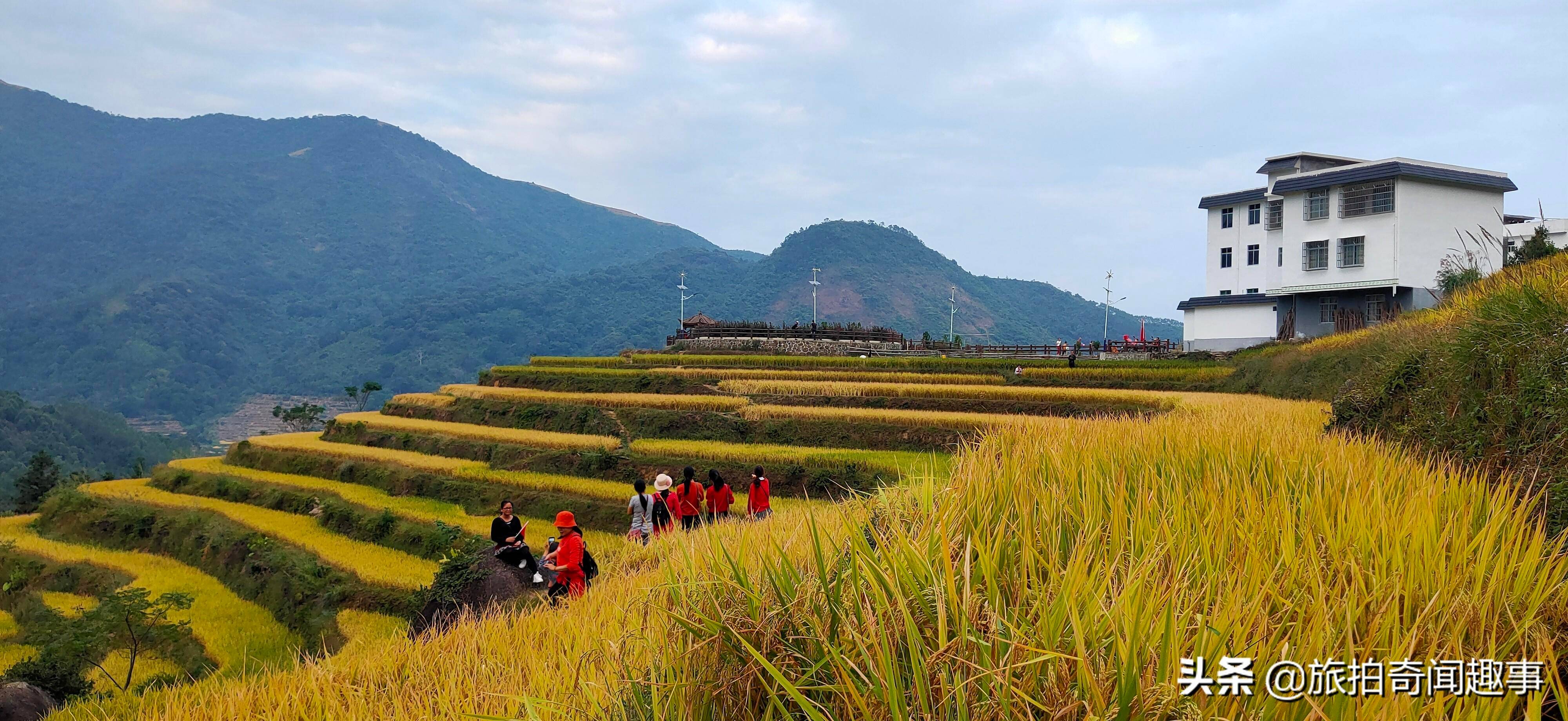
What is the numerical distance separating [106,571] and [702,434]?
45.6 ft

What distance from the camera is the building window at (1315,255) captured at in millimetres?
31828

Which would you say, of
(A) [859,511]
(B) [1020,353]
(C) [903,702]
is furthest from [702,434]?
(B) [1020,353]

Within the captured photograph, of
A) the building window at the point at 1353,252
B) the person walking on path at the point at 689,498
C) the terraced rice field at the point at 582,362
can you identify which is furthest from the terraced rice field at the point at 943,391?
the building window at the point at 1353,252

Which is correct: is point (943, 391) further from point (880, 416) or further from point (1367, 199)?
point (1367, 199)

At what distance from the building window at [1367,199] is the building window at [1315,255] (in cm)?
130

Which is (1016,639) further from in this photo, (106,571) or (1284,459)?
(106,571)

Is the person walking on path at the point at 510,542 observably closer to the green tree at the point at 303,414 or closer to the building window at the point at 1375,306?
the building window at the point at 1375,306

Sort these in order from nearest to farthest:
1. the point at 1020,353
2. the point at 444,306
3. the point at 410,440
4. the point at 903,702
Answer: the point at 903,702
the point at 410,440
the point at 1020,353
the point at 444,306

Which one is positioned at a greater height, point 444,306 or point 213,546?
point 444,306

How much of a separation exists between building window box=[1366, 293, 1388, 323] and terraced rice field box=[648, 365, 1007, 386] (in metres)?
15.3

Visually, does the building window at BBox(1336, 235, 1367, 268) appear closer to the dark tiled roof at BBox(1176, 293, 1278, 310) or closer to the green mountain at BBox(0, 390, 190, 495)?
the dark tiled roof at BBox(1176, 293, 1278, 310)

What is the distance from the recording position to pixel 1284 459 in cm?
518

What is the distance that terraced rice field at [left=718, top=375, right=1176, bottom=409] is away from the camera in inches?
832

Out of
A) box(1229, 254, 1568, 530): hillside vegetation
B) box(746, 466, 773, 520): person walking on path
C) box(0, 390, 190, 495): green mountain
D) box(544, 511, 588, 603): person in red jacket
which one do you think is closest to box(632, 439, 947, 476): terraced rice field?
box(746, 466, 773, 520): person walking on path
